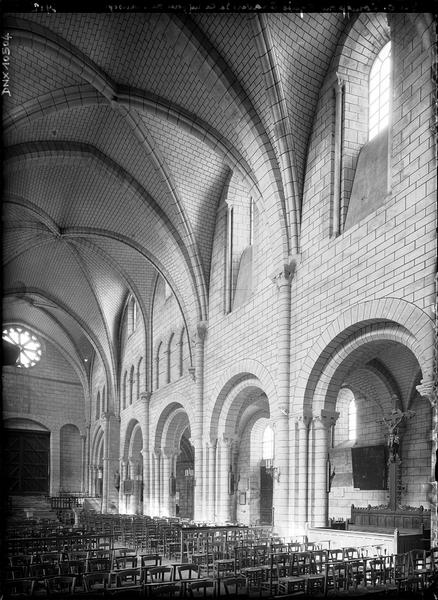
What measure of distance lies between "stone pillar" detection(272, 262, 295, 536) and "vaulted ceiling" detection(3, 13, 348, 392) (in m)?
0.85

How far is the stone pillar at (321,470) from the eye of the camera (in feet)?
50.2

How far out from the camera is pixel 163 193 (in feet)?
73.2

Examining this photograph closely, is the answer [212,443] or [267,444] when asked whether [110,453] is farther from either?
[212,443]

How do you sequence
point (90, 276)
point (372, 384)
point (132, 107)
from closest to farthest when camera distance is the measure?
point (132, 107), point (372, 384), point (90, 276)

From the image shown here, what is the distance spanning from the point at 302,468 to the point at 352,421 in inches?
288

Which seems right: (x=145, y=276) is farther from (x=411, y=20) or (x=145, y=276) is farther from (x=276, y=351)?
(x=411, y=20)

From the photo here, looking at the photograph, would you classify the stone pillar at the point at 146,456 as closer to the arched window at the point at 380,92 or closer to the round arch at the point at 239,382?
the round arch at the point at 239,382

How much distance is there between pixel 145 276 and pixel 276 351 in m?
13.7

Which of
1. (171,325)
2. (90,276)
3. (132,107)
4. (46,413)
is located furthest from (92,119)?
(46,413)

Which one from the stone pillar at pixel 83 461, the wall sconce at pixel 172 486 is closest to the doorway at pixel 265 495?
the wall sconce at pixel 172 486

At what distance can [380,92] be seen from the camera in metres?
14.9

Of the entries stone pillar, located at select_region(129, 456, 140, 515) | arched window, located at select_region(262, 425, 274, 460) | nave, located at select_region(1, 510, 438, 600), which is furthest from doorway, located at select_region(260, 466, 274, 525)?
stone pillar, located at select_region(129, 456, 140, 515)

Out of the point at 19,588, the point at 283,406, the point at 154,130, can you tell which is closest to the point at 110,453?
the point at 154,130

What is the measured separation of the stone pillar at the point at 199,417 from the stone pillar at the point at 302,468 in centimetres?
720
